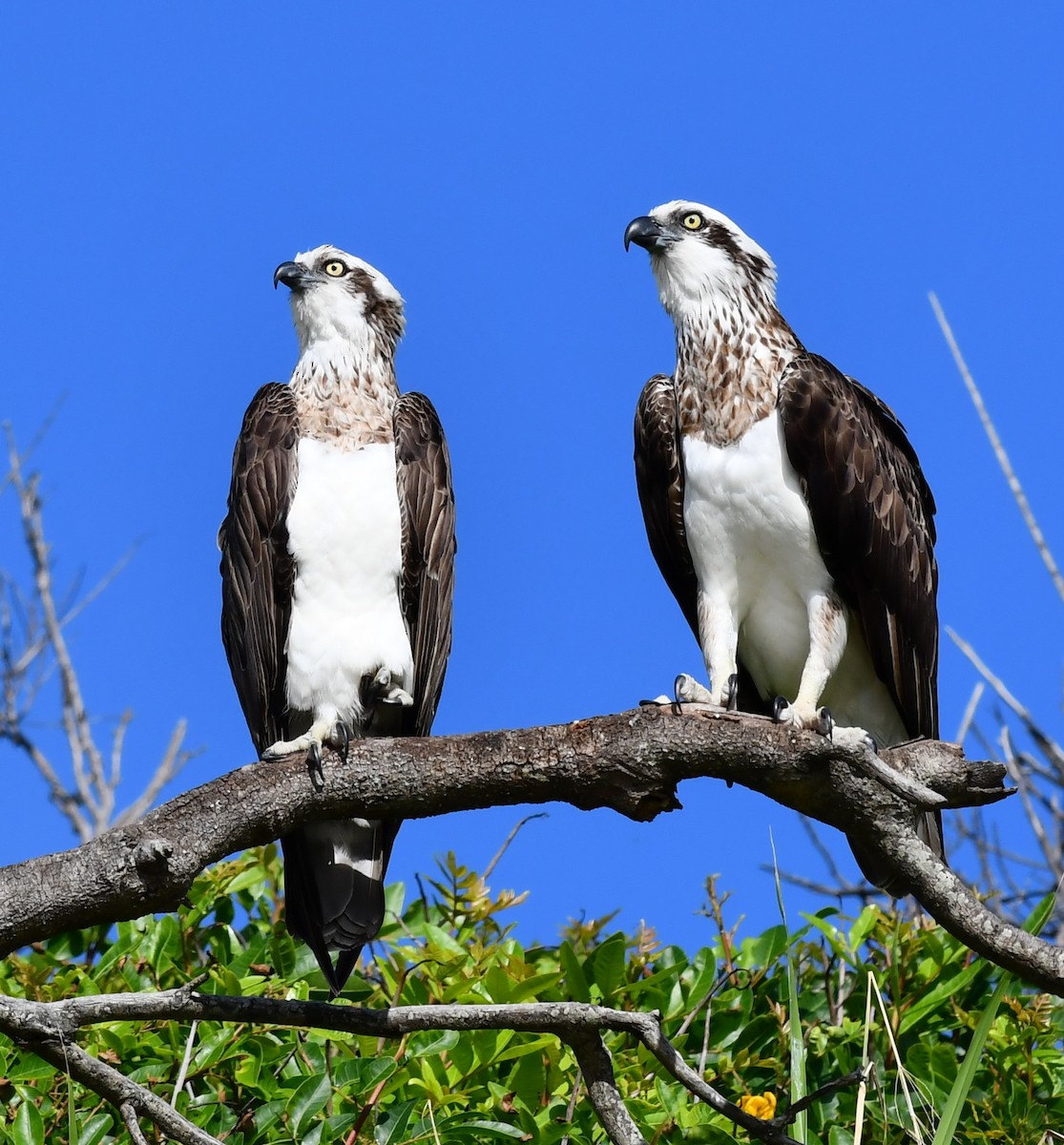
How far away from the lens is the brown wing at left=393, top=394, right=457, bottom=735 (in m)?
5.63

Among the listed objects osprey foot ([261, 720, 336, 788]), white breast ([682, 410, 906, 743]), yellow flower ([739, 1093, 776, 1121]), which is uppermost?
white breast ([682, 410, 906, 743])

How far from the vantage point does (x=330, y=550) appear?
5492mm

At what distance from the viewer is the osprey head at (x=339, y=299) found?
621cm

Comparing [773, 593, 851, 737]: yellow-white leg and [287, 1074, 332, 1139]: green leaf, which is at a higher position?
[773, 593, 851, 737]: yellow-white leg

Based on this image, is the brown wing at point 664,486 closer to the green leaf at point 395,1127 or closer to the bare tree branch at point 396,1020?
the bare tree branch at point 396,1020

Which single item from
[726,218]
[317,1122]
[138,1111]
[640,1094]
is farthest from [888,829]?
[726,218]

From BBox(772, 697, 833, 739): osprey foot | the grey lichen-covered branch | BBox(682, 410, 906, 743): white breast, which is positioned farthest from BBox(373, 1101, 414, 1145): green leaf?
BBox(682, 410, 906, 743): white breast

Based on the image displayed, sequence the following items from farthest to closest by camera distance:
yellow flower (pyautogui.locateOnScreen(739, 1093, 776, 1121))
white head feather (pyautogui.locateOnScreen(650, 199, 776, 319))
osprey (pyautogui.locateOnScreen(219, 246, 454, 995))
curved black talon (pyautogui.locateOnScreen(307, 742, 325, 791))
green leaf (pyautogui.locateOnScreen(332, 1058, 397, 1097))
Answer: white head feather (pyautogui.locateOnScreen(650, 199, 776, 319)), osprey (pyautogui.locateOnScreen(219, 246, 454, 995)), yellow flower (pyautogui.locateOnScreen(739, 1093, 776, 1121)), curved black talon (pyautogui.locateOnScreen(307, 742, 325, 791)), green leaf (pyautogui.locateOnScreen(332, 1058, 397, 1097))

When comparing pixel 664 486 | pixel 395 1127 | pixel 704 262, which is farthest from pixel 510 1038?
pixel 704 262

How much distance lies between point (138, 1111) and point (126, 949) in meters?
0.98

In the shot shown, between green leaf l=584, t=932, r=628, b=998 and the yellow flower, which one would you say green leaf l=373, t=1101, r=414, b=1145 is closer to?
green leaf l=584, t=932, r=628, b=998

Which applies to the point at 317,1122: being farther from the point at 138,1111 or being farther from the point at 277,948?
the point at 277,948

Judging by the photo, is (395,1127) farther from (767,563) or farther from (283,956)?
(767,563)

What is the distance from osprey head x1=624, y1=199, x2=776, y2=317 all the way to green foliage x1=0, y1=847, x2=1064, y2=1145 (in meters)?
2.23
